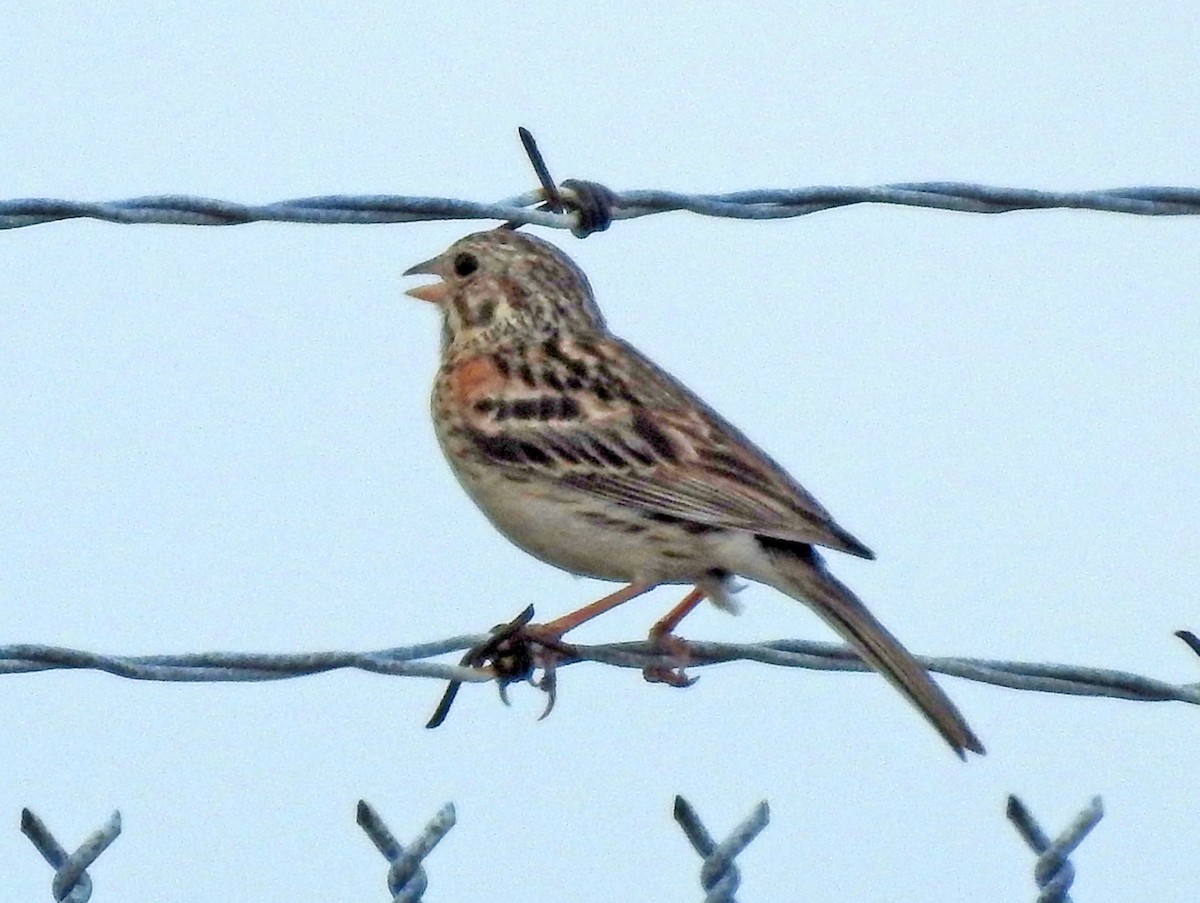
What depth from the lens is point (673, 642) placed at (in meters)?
5.76

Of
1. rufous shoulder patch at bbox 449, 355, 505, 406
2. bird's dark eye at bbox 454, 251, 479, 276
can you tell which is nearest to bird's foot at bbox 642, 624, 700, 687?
rufous shoulder patch at bbox 449, 355, 505, 406

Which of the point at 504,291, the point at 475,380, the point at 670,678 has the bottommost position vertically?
the point at 670,678

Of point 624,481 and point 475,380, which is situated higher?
point 475,380

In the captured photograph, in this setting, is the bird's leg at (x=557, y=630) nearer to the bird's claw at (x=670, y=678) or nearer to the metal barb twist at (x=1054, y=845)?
the bird's claw at (x=670, y=678)

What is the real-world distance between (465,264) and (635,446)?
130 cm

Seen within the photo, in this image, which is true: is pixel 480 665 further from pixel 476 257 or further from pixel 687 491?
pixel 476 257

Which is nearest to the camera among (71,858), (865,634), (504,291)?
(71,858)

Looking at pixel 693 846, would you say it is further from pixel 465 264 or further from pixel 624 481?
pixel 465 264

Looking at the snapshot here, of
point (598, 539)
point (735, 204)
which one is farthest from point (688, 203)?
point (598, 539)

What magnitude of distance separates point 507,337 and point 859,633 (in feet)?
6.76

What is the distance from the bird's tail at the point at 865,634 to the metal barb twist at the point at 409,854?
1.21 metres

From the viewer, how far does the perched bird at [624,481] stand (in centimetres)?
598

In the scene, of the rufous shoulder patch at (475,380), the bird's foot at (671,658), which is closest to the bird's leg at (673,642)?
the bird's foot at (671,658)

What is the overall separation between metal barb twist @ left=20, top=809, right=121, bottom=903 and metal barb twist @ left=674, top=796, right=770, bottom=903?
1.19 metres
